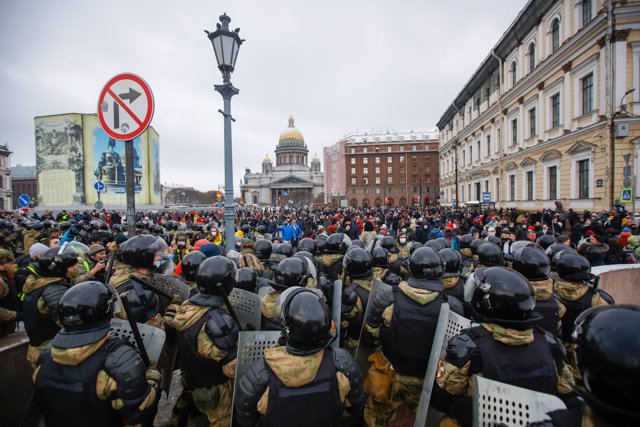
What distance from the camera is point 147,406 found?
2146 millimetres

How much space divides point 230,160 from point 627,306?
5.45 metres

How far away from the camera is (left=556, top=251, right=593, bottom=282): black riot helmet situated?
3520mm

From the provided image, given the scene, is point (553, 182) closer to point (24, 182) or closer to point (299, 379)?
point (299, 379)

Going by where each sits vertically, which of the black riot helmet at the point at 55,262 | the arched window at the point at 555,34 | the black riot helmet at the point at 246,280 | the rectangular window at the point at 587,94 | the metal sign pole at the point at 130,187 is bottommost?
the black riot helmet at the point at 246,280

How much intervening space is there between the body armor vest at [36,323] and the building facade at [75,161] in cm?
4122

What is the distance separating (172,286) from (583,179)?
20.8 meters

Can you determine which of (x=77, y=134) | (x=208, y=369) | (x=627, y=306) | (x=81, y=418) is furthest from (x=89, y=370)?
(x=77, y=134)

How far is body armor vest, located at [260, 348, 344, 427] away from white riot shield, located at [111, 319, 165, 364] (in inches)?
47.8

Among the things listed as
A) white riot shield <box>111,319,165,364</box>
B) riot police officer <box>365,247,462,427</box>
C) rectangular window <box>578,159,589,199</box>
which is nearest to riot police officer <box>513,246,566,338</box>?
riot police officer <box>365,247,462,427</box>

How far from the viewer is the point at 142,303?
320cm

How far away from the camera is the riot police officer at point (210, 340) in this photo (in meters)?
2.66

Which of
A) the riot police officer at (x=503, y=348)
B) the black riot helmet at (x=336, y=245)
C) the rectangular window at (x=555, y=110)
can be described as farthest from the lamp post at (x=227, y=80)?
the rectangular window at (x=555, y=110)

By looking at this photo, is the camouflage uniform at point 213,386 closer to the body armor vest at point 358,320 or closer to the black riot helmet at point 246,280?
the black riot helmet at point 246,280

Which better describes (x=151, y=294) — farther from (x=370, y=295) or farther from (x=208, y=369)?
(x=370, y=295)
